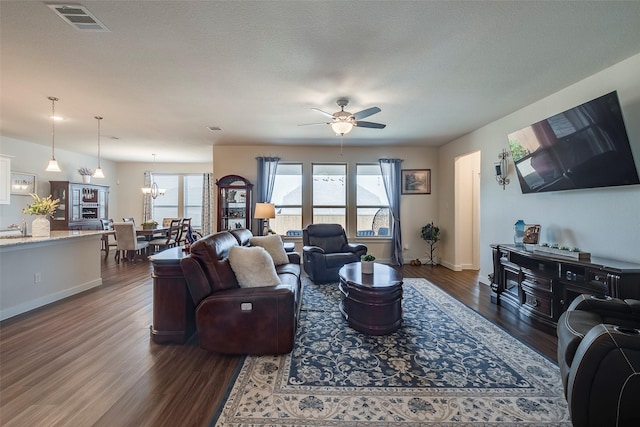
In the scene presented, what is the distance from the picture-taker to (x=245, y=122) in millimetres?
4605

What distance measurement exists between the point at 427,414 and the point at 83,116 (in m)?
5.79

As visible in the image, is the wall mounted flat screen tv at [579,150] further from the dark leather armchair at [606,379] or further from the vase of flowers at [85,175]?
the vase of flowers at [85,175]

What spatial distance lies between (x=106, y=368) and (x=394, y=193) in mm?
5631

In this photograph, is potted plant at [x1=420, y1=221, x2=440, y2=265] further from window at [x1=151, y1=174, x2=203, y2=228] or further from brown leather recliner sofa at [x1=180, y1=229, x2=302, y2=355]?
window at [x1=151, y1=174, x2=203, y2=228]

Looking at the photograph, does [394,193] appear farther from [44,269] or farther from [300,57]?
[44,269]

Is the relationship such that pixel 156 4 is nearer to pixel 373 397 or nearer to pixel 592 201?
pixel 373 397

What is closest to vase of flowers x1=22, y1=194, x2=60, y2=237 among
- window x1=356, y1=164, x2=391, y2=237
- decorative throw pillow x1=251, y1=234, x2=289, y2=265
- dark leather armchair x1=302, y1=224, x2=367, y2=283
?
decorative throw pillow x1=251, y1=234, x2=289, y2=265

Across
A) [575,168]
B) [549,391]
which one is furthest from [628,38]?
[549,391]

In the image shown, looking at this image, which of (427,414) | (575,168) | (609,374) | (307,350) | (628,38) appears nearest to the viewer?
(609,374)

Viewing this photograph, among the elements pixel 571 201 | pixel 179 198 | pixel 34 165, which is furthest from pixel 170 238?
pixel 571 201

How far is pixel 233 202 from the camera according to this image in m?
6.16

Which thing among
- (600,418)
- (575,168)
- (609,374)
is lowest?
(600,418)

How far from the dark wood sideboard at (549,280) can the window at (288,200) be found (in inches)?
159

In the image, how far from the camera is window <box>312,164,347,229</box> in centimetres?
654
